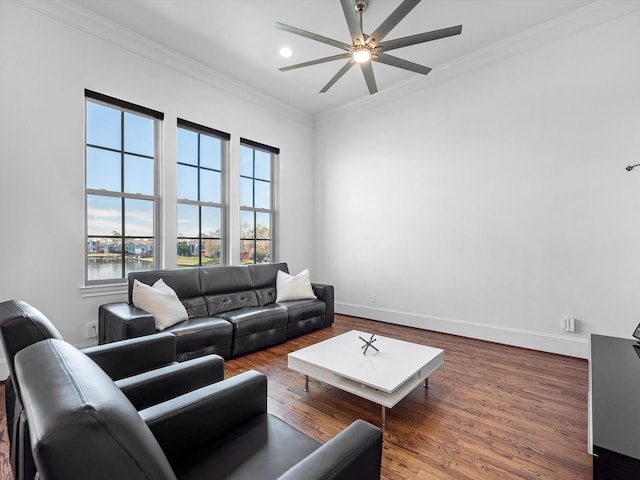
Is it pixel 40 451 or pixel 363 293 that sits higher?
pixel 40 451

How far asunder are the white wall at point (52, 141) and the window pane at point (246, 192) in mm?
1170

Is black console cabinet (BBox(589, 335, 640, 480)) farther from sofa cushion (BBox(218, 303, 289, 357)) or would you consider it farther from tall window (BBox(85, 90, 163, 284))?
tall window (BBox(85, 90, 163, 284))

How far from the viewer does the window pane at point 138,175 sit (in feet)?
12.1

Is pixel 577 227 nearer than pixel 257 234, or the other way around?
pixel 577 227

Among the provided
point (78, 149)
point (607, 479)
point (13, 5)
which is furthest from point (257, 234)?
point (607, 479)

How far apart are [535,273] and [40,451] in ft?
13.9

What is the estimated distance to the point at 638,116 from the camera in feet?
10.1

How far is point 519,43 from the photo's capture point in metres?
3.66

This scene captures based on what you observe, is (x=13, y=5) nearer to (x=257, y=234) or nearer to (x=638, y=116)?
(x=257, y=234)

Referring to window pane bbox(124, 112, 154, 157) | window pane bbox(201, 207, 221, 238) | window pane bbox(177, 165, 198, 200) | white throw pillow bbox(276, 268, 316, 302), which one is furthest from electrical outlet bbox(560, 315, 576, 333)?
window pane bbox(124, 112, 154, 157)

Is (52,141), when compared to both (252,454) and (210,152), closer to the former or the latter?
(210,152)

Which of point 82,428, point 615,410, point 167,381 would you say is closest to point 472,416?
point 615,410

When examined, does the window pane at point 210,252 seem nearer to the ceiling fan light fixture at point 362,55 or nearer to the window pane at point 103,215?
the window pane at point 103,215

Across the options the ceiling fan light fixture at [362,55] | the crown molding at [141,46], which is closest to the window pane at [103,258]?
the crown molding at [141,46]
